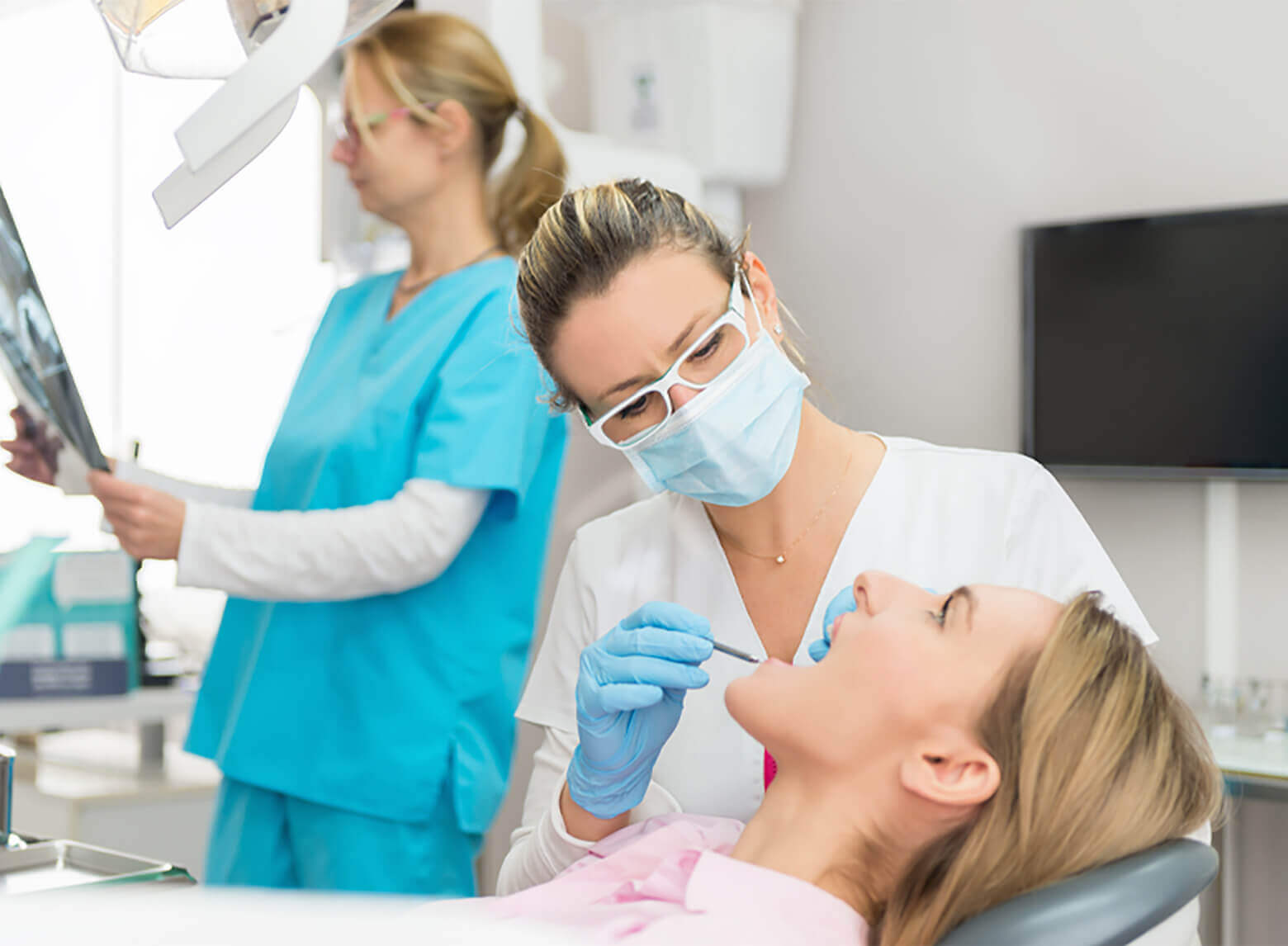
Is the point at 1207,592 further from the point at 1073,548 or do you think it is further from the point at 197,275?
the point at 197,275

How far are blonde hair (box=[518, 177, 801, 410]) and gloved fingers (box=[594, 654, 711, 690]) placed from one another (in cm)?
28

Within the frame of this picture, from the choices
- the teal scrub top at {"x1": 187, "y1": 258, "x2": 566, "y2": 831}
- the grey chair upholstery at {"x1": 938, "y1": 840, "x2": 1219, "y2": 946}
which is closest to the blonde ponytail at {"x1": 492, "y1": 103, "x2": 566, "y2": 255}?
the teal scrub top at {"x1": 187, "y1": 258, "x2": 566, "y2": 831}

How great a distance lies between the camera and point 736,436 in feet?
3.71

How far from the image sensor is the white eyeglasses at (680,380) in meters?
1.12

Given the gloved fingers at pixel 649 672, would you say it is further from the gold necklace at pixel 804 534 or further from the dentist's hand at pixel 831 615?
the gold necklace at pixel 804 534

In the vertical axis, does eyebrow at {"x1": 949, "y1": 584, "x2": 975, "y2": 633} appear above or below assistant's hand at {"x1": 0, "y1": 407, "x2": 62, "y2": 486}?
below

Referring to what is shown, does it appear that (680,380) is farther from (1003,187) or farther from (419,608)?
(1003,187)

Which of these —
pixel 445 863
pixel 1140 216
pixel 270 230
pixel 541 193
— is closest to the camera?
pixel 445 863

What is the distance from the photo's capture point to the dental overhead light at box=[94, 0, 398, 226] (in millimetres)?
701

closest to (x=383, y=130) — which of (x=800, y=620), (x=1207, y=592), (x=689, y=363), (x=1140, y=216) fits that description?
(x=689, y=363)

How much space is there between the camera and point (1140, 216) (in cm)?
224

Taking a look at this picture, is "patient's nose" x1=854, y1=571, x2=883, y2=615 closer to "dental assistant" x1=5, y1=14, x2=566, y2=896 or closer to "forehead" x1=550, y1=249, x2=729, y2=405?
"forehead" x1=550, y1=249, x2=729, y2=405

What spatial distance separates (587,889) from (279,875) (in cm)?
78

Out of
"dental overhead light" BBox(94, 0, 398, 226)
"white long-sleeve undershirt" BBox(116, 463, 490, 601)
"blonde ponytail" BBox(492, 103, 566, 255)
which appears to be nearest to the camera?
"dental overhead light" BBox(94, 0, 398, 226)
